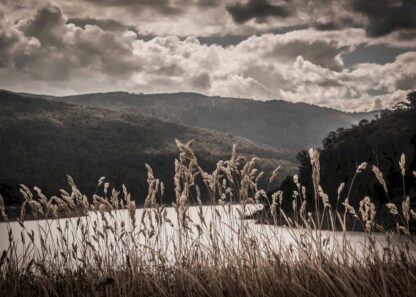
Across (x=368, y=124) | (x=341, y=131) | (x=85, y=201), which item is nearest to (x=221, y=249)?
(x=85, y=201)

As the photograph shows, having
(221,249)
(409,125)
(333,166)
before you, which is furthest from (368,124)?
(221,249)

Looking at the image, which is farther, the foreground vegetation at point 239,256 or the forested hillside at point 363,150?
the forested hillside at point 363,150

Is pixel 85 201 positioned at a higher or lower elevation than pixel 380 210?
higher

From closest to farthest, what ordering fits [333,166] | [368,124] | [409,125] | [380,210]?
[380,210] → [333,166] → [409,125] → [368,124]

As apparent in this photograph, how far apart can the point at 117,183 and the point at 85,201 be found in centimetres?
17777

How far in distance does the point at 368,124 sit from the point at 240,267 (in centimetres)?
13724

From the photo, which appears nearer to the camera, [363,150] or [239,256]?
[239,256]

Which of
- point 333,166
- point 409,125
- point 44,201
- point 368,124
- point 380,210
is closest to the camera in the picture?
point 44,201

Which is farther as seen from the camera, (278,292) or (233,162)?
(233,162)

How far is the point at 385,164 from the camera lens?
89125 millimetres

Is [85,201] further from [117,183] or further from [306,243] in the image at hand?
[117,183]

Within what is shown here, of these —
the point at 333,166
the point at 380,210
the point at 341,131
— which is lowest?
the point at 380,210

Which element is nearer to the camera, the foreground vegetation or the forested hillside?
the foreground vegetation

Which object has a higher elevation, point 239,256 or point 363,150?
point 363,150
